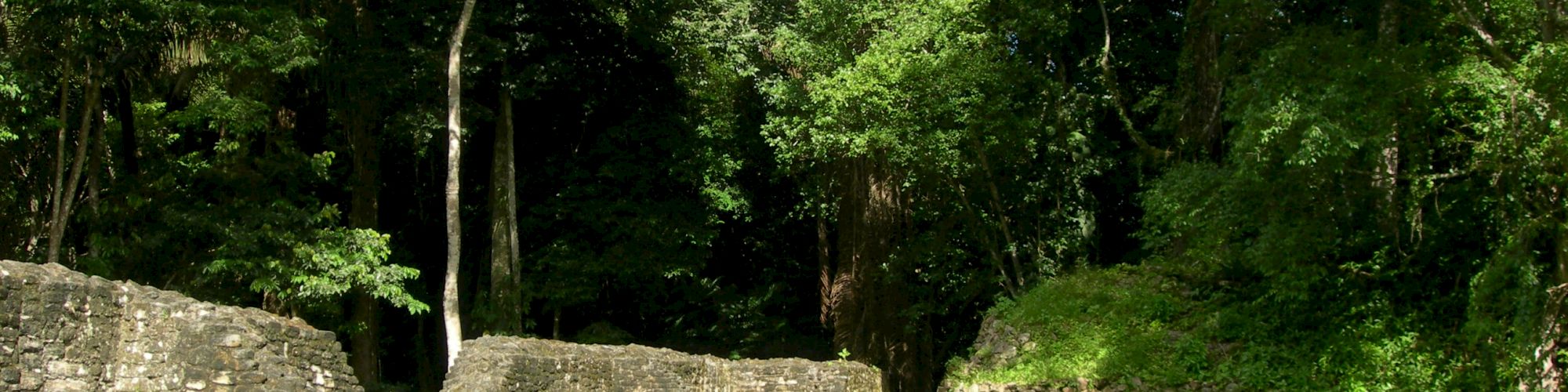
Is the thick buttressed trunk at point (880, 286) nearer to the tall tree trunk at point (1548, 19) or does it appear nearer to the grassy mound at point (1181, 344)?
the grassy mound at point (1181, 344)

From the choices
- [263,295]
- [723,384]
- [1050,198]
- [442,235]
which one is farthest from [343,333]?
[1050,198]

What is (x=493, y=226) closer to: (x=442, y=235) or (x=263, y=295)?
(x=263, y=295)

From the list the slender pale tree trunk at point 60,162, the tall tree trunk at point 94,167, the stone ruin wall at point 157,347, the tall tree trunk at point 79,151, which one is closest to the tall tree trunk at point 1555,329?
the stone ruin wall at point 157,347

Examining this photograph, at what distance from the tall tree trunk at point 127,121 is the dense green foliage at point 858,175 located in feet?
0.17

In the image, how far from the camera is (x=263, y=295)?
14688 millimetres

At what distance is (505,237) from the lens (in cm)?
1631

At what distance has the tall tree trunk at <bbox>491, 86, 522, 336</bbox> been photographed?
1600 centimetres

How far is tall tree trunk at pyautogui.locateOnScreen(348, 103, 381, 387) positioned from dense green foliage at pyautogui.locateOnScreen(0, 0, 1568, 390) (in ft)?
0.19

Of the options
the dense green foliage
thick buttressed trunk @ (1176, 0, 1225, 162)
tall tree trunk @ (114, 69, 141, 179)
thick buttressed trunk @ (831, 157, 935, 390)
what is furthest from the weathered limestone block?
tall tree trunk @ (114, 69, 141, 179)

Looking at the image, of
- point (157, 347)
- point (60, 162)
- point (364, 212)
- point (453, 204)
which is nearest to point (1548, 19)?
point (157, 347)

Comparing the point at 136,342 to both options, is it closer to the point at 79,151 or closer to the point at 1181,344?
the point at 79,151

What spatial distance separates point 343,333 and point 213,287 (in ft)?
12.6

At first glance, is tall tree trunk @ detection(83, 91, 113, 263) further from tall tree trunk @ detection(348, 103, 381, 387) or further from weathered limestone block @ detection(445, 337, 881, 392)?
weathered limestone block @ detection(445, 337, 881, 392)

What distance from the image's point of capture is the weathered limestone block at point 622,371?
26.7ft
